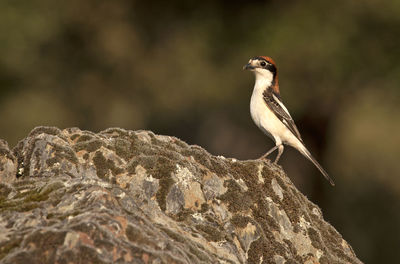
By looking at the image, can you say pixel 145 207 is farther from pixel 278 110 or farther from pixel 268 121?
pixel 278 110

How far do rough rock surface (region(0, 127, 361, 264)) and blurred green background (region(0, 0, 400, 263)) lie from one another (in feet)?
37.5

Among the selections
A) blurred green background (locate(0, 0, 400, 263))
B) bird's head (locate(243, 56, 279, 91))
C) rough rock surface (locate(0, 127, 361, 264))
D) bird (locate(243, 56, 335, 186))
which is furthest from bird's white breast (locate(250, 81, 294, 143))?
blurred green background (locate(0, 0, 400, 263))

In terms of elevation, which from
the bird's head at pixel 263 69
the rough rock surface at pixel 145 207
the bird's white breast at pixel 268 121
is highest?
the bird's head at pixel 263 69

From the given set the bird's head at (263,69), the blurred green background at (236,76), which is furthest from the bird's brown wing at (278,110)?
the blurred green background at (236,76)

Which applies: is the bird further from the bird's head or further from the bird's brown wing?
the bird's head

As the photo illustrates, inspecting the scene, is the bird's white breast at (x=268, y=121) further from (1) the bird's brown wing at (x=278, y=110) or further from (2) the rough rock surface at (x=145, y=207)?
(2) the rough rock surface at (x=145, y=207)

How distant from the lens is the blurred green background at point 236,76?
1942cm

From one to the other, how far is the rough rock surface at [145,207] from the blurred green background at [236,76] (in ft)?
37.5

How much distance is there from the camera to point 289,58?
19641 mm

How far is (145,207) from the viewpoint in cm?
575

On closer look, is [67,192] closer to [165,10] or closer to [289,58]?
[289,58]

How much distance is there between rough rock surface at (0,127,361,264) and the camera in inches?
181

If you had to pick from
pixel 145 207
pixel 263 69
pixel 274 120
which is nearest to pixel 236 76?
pixel 263 69

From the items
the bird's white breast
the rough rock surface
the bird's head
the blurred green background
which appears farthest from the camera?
the blurred green background
